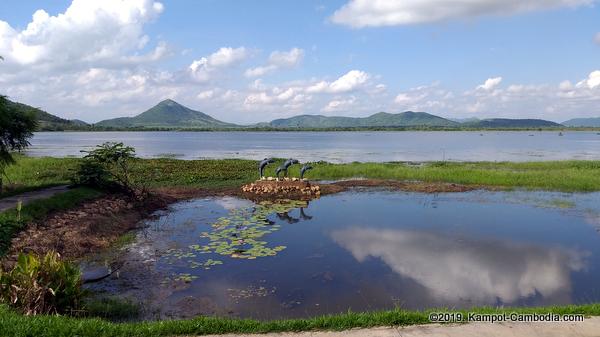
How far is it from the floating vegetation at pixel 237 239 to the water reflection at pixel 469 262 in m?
3.39

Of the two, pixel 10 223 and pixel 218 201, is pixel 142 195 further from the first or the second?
pixel 10 223

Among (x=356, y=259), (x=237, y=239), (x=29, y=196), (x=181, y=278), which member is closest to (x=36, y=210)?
(x=29, y=196)

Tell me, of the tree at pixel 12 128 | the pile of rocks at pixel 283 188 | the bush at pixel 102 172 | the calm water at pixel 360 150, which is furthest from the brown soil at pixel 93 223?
the calm water at pixel 360 150

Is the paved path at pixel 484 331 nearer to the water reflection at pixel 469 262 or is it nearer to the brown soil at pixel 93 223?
the water reflection at pixel 469 262

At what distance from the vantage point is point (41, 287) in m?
9.24

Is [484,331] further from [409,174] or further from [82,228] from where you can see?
[409,174]

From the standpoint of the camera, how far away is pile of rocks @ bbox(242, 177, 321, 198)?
101 feet

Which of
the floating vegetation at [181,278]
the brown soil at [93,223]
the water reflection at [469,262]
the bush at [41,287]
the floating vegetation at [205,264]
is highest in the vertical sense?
the bush at [41,287]

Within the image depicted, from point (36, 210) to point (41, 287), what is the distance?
1090cm

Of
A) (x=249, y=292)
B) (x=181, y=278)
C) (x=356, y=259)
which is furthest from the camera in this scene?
(x=356, y=259)

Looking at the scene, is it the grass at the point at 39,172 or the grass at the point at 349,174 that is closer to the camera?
the grass at the point at 39,172

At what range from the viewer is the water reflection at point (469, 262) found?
13.3 m

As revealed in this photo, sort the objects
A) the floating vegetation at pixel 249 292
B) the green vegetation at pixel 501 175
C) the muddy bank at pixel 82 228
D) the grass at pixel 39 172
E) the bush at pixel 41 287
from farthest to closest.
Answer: the green vegetation at pixel 501 175, the grass at pixel 39 172, the muddy bank at pixel 82 228, the floating vegetation at pixel 249 292, the bush at pixel 41 287

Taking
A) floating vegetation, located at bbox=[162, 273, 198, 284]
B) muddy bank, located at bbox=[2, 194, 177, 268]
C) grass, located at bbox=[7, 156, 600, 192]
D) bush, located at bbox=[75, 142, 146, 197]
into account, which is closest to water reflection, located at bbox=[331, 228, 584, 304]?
floating vegetation, located at bbox=[162, 273, 198, 284]
